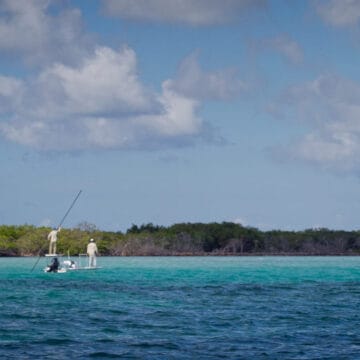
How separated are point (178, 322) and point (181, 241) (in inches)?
6023

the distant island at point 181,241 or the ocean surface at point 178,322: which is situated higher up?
the distant island at point 181,241

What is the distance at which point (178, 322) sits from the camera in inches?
1200

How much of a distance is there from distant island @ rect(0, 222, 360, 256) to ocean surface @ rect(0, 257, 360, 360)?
106 m

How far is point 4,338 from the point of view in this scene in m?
26.0

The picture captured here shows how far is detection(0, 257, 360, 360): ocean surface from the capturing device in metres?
23.5

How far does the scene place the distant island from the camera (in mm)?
155250

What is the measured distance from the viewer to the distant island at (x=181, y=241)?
15525 centimetres

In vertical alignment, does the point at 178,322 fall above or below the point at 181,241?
below

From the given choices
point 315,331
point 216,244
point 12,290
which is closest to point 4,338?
point 315,331

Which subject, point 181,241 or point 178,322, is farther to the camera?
point 181,241

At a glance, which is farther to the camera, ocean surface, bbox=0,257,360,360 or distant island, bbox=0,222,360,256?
distant island, bbox=0,222,360,256

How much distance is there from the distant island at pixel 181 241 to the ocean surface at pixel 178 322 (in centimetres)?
10579

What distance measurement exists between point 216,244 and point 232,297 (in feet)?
482

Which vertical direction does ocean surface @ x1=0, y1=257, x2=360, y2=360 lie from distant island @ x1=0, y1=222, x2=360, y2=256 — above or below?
below
